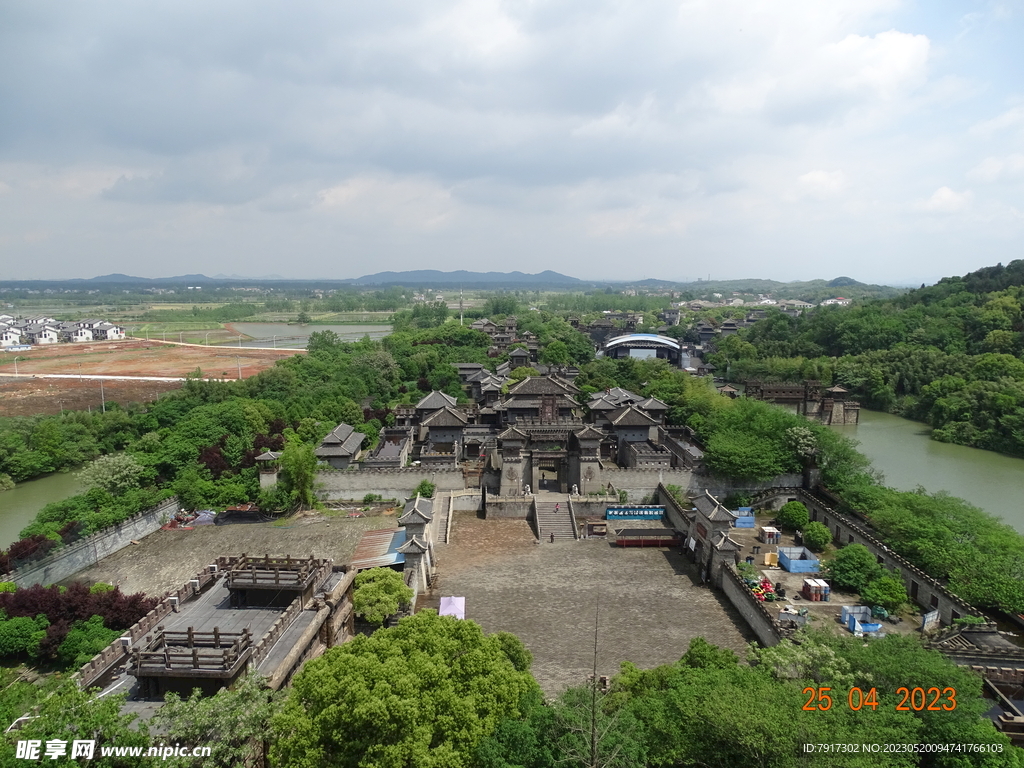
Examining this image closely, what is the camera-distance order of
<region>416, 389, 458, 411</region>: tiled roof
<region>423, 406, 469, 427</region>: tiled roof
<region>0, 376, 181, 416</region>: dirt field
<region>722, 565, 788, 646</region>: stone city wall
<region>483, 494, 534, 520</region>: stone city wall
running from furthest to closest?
<region>0, 376, 181, 416</region>: dirt field
<region>416, 389, 458, 411</region>: tiled roof
<region>423, 406, 469, 427</region>: tiled roof
<region>483, 494, 534, 520</region>: stone city wall
<region>722, 565, 788, 646</region>: stone city wall

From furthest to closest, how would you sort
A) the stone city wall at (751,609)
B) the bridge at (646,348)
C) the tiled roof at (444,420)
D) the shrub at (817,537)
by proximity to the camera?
the bridge at (646,348)
the tiled roof at (444,420)
the shrub at (817,537)
the stone city wall at (751,609)

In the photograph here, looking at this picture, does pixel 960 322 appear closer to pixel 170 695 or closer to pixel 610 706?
pixel 610 706

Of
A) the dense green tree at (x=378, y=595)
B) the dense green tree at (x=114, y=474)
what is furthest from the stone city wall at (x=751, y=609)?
the dense green tree at (x=114, y=474)

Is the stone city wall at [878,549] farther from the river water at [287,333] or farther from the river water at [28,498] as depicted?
the river water at [287,333]

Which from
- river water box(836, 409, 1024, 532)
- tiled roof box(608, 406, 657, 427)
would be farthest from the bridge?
tiled roof box(608, 406, 657, 427)

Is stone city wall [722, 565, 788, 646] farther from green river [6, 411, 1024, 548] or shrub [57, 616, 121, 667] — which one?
shrub [57, 616, 121, 667]

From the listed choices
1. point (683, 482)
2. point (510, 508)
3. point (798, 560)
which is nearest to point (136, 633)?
point (510, 508)

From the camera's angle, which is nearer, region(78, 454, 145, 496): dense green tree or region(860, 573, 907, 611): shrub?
region(860, 573, 907, 611): shrub

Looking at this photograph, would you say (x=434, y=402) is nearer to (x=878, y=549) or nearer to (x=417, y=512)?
(x=417, y=512)
